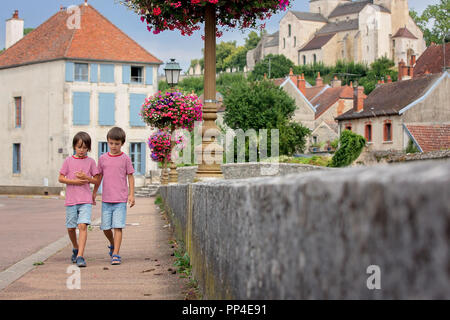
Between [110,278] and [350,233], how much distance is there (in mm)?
5607

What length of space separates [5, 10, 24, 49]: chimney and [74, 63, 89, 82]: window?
9.30m

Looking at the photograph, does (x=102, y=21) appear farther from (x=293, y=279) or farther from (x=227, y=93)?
(x=293, y=279)

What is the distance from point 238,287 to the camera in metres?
3.21

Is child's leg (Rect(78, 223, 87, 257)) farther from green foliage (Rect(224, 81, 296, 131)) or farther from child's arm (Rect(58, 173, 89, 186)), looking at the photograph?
green foliage (Rect(224, 81, 296, 131))

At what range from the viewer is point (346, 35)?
13425cm

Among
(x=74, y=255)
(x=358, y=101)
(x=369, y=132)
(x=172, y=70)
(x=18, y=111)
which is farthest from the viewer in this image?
(x=358, y=101)

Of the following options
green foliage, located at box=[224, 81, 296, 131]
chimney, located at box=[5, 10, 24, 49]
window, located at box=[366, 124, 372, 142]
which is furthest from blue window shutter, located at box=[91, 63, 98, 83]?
window, located at box=[366, 124, 372, 142]

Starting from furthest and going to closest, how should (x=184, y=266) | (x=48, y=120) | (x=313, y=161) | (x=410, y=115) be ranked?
(x=410, y=115), (x=313, y=161), (x=48, y=120), (x=184, y=266)

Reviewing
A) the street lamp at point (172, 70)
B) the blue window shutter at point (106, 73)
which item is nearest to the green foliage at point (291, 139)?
the blue window shutter at point (106, 73)

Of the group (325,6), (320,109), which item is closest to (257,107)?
(320,109)

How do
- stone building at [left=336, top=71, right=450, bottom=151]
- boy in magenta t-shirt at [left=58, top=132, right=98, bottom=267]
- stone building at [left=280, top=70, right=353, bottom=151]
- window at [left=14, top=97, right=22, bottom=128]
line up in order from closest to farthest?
1. boy in magenta t-shirt at [left=58, top=132, right=98, bottom=267]
2. window at [left=14, top=97, right=22, bottom=128]
3. stone building at [left=336, top=71, right=450, bottom=151]
4. stone building at [left=280, top=70, right=353, bottom=151]

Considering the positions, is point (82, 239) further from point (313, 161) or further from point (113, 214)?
point (313, 161)

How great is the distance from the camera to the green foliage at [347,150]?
48.0 metres

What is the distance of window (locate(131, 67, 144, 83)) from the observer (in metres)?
42.5
